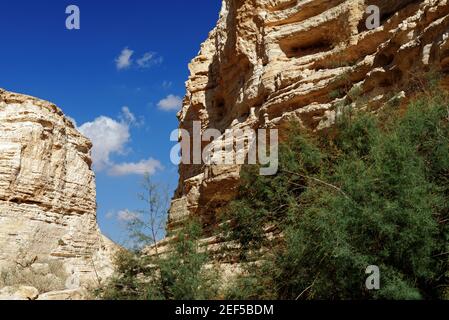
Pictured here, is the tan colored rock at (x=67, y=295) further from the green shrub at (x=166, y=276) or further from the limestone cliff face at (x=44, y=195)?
the limestone cliff face at (x=44, y=195)

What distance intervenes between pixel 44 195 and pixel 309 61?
42.9 feet

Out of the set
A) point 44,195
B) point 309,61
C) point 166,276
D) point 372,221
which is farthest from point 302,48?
point 44,195

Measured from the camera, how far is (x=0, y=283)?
20078mm

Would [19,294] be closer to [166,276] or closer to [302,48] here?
[166,276]

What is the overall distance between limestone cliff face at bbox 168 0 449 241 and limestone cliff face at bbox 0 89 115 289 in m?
6.07

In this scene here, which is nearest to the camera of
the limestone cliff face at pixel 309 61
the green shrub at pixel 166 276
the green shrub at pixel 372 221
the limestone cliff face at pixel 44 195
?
the green shrub at pixel 372 221

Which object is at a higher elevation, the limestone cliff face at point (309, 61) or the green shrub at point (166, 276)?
the limestone cliff face at point (309, 61)

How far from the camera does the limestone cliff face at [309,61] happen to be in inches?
585

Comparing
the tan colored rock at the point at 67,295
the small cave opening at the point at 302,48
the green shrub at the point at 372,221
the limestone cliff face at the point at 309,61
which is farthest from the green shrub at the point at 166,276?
the small cave opening at the point at 302,48

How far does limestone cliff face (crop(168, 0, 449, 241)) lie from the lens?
1485 centimetres

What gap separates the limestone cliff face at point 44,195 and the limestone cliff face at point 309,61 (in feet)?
19.9

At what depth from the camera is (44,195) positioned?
25266 millimetres
